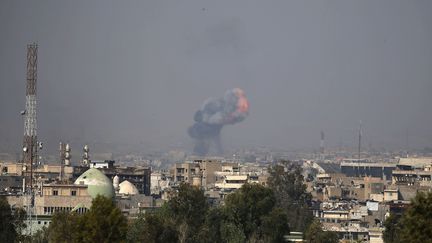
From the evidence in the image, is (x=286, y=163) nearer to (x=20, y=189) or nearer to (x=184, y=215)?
(x=20, y=189)

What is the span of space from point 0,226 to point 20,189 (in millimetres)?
51455

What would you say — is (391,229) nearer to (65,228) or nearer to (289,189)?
(65,228)

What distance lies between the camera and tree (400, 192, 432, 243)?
5806cm

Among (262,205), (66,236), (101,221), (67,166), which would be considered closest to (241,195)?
(262,205)

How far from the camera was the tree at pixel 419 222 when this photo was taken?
58062 millimetres

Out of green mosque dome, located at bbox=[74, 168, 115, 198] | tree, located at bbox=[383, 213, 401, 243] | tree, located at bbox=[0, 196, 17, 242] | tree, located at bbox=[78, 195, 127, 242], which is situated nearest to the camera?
tree, located at bbox=[78, 195, 127, 242]

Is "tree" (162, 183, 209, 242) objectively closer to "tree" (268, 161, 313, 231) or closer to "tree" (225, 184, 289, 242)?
"tree" (225, 184, 289, 242)

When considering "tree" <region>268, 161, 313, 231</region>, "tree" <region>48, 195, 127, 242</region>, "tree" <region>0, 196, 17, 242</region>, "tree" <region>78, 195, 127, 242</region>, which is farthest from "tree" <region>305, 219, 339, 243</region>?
"tree" <region>268, 161, 313, 231</region>

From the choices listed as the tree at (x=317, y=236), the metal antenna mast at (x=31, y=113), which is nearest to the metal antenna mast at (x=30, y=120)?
the metal antenna mast at (x=31, y=113)

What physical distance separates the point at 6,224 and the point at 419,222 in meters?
23.8

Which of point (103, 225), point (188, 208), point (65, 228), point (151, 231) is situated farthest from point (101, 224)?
point (188, 208)

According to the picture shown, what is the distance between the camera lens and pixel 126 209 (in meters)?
114

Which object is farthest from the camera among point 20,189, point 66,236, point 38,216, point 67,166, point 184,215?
point 67,166

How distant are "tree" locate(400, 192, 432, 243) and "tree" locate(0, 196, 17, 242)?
65.9 ft
